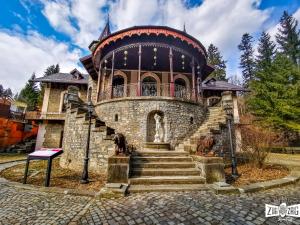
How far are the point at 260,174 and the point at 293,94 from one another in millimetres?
15798

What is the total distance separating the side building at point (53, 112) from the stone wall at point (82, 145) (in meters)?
8.60

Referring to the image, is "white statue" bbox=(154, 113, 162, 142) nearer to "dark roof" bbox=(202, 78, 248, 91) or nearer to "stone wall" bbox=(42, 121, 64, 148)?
"dark roof" bbox=(202, 78, 248, 91)

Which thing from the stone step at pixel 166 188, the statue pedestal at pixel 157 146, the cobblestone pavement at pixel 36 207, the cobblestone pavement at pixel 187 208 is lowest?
the cobblestone pavement at pixel 36 207

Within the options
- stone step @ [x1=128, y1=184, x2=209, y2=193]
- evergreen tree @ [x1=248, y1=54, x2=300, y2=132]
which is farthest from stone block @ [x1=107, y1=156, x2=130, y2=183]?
evergreen tree @ [x1=248, y1=54, x2=300, y2=132]

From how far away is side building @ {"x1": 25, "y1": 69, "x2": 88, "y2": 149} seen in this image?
650 inches

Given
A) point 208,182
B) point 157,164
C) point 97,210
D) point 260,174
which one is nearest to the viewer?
point 97,210

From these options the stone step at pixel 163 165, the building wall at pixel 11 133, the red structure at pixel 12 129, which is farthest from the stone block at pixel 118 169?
the red structure at pixel 12 129

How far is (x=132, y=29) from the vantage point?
988 centimetres

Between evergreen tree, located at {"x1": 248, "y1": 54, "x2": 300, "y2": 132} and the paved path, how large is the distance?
16.1 meters

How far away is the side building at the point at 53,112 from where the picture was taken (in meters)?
16.5

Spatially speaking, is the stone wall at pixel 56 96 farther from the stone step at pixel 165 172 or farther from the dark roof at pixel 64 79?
the stone step at pixel 165 172

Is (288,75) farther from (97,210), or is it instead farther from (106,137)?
(97,210)

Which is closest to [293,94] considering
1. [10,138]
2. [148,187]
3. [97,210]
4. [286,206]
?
[286,206]

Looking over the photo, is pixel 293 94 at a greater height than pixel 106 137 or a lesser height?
greater
